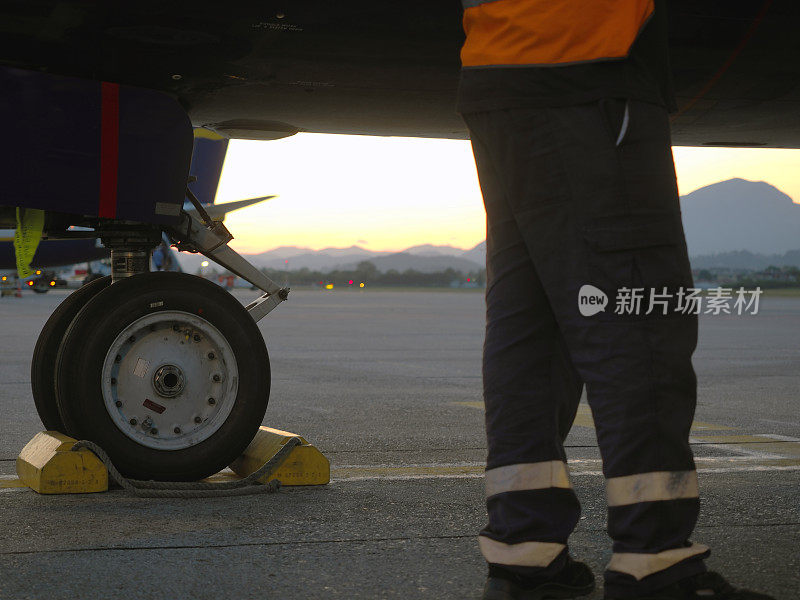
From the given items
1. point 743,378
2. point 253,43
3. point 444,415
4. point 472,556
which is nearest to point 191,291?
point 253,43

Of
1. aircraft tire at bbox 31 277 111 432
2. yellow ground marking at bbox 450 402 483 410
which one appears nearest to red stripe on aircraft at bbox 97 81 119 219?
aircraft tire at bbox 31 277 111 432

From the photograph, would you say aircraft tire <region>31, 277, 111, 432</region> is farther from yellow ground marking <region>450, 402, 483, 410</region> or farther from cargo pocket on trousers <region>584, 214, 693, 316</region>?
yellow ground marking <region>450, 402, 483, 410</region>

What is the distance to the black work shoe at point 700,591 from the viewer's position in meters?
2.00

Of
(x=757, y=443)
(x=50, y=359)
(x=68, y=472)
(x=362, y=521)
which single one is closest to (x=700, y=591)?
(x=362, y=521)

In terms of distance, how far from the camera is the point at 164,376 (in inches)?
149

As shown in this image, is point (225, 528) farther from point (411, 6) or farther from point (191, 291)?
point (411, 6)

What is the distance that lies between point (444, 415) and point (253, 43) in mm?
3209

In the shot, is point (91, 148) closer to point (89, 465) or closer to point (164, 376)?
point (164, 376)

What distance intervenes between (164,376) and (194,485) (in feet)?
1.43

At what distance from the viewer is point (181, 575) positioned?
2566 mm

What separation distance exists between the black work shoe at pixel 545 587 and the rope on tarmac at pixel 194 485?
1652 mm

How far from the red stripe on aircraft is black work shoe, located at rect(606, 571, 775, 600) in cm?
259

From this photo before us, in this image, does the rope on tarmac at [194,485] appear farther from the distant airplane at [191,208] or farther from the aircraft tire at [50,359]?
the distant airplane at [191,208]

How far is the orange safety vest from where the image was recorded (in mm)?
2064
